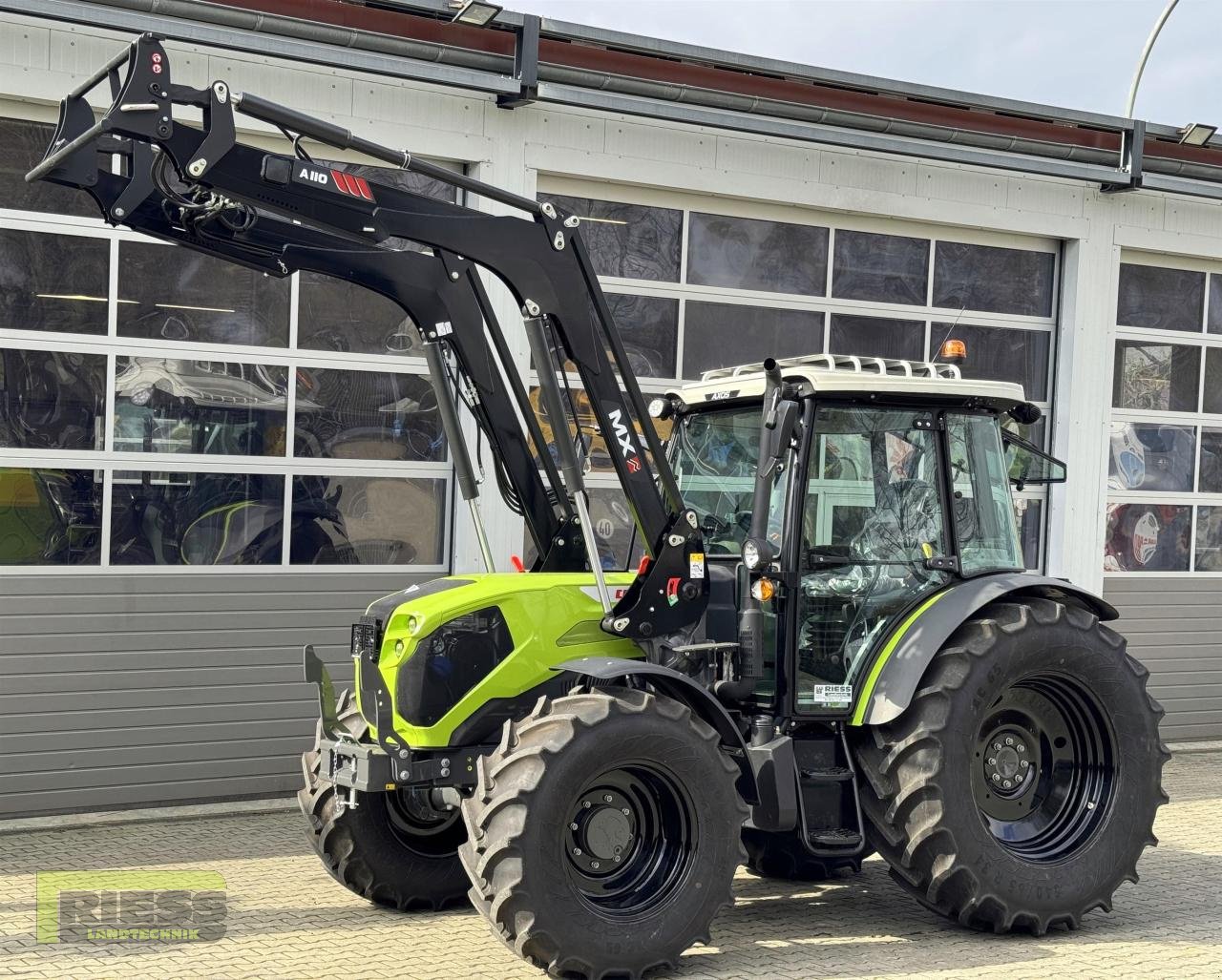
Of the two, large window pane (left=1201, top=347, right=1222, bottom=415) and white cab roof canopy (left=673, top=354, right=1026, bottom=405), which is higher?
large window pane (left=1201, top=347, right=1222, bottom=415)

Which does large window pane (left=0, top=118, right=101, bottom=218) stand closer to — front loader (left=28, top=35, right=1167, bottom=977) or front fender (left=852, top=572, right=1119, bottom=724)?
front loader (left=28, top=35, right=1167, bottom=977)

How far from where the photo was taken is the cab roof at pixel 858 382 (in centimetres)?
684

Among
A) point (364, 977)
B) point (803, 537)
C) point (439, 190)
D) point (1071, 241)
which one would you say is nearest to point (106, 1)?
point (439, 190)

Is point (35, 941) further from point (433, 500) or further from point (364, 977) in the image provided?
point (433, 500)

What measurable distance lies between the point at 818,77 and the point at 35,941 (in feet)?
25.6

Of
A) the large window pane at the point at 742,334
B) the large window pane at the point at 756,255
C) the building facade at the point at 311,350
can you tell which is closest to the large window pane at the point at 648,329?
the building facade at the point at 311,350

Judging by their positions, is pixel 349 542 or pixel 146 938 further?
pixel 349 542

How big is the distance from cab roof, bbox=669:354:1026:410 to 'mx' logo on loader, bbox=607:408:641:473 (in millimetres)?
755

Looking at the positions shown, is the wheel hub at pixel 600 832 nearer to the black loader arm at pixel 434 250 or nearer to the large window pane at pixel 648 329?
the black loader arm at pixel 434 250

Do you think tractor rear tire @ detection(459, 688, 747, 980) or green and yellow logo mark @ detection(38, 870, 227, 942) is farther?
green and yellow logo mark @ detection(38, 870, 227, 942)

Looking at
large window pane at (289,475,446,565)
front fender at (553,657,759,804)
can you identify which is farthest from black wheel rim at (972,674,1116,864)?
large window pane at (289,475,446,565)

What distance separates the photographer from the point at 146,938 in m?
6.46

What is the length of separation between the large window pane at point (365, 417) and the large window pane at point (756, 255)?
229 centimetres

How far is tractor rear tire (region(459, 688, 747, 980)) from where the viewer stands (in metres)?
5.71
